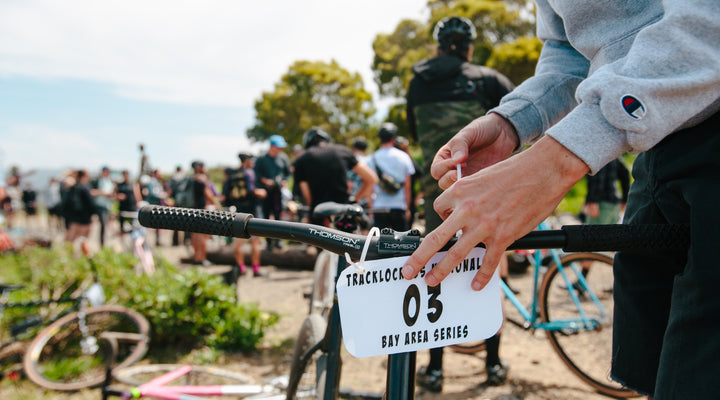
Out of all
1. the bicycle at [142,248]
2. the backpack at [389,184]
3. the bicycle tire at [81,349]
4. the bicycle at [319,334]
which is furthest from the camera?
the bicycle at [142,248]

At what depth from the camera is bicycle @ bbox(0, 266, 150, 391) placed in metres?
3.77

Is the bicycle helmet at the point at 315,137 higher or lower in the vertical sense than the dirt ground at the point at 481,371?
higher

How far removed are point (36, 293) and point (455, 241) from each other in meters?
5.24

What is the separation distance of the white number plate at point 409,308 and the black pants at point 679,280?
0.32m

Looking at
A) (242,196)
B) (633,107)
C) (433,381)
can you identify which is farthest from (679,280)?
(242,196)

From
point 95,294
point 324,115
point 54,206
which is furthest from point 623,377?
point 324,115

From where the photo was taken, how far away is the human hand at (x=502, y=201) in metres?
0.76

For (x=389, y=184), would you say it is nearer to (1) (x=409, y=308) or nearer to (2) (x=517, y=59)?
(1) (x=409, y=308)

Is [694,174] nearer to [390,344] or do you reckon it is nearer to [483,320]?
[483,320]

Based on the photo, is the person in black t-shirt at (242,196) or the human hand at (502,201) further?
the person in black t-shirt at (242,196)

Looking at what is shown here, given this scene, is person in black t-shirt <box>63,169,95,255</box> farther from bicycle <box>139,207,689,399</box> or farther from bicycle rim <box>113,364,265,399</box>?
bicycle <box>139,207,689,399</box>

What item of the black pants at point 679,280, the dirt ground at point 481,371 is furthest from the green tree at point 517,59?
the black pants at point 679,280

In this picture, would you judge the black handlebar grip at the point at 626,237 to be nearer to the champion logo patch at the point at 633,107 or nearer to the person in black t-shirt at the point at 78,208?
the champion logo patch at the point at 633,107

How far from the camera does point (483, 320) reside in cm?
91
